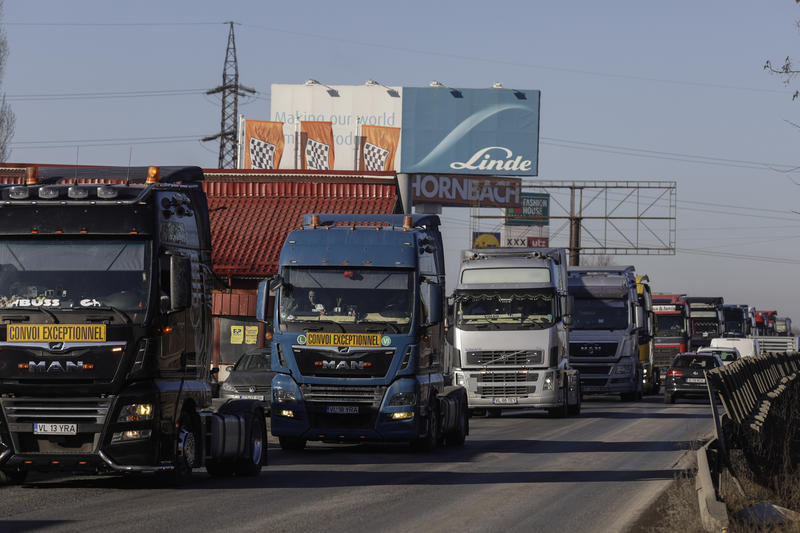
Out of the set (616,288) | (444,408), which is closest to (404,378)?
(444,408)

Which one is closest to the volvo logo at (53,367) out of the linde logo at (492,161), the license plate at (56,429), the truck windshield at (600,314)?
the license plate at (56,429)

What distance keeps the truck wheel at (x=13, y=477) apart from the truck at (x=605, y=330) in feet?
89.8

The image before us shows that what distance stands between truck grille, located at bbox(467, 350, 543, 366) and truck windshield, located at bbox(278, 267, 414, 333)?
11.3 metres

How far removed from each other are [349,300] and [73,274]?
663cm

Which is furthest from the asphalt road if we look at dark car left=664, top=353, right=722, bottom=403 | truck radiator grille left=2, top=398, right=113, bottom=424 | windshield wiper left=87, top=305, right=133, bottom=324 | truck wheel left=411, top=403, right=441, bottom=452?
dark car left=664, top=353, right=722, bottom=403

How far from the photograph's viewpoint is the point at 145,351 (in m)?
14.1

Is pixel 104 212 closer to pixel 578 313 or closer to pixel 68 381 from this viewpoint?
pixel 68 381

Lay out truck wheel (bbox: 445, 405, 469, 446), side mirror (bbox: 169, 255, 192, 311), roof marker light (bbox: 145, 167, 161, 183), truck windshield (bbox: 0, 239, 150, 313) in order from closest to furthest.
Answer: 1. truck windshield (bbox: 0, 239, 150, 313)
2. side mirror (bbox: 169, 255, 192, 311)
3. roof marker light (bbox: 145, 167, 161, 183)
4. truck wheel (bbox: 445, 405, 469, 446)

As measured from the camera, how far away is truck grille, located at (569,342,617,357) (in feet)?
136

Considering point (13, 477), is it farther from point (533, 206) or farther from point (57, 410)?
point (533, 206)

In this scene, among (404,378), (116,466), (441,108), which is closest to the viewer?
(116,466)

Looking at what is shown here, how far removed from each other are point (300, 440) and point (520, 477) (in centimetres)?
535

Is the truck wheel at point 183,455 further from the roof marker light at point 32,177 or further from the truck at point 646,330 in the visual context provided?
the truck at point 646,330

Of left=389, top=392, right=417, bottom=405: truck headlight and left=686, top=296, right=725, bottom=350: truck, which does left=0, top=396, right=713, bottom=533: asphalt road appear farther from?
left=686, top=296, right=725, bottom=350: truck
